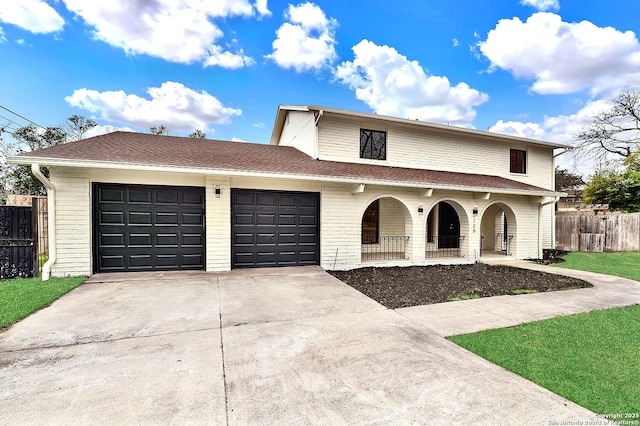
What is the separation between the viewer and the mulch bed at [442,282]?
5844 millimetres

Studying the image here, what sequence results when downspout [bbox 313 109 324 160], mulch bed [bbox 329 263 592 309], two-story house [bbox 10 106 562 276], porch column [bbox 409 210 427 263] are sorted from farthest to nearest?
porch column [bbox 409 210 427 263], downspout [bbox 313 109 324 160], two-story house [bbox 10 106 562 276], mulch bed [bbox 329 263 592 309]

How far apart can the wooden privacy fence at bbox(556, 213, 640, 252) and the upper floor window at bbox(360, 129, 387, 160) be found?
10925 mm

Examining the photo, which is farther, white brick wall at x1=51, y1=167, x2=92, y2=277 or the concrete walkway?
white brick wall at x1=51, y1=167, x2=92, y2=277

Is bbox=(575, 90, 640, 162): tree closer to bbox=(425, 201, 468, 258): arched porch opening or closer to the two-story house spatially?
the two-story house

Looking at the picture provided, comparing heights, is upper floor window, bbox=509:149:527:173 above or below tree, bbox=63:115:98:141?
below

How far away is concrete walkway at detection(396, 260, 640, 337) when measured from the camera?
169 inches

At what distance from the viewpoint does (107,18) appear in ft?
32.3

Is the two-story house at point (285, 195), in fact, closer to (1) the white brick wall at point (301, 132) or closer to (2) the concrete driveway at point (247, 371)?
(1) the white brick wall at point (301, 132)

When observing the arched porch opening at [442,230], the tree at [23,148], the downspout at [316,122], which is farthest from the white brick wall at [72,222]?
the tree at [23,148]

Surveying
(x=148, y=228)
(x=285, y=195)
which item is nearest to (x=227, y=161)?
(x=285, y=195)

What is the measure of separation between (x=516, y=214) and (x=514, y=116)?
41.1 ft

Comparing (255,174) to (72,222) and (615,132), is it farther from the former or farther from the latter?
(615,132)

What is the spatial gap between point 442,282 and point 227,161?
6.53 m

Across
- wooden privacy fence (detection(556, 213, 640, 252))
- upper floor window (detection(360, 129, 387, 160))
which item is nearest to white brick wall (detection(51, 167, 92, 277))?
upper floor window (detection(360, 129, 387, 160))
